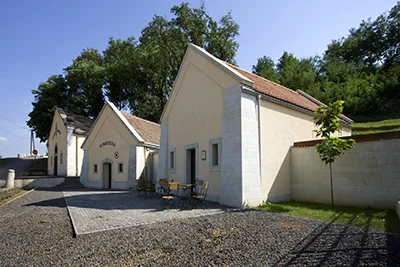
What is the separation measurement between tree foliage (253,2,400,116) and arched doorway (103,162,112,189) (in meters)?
24.2

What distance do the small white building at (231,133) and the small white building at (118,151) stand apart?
467 cm

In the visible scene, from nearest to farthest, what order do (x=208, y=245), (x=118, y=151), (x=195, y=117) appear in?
(x=208, y=245)
(x=195, y=117)
(x=118, y=151)

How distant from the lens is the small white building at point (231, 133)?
10977 mm

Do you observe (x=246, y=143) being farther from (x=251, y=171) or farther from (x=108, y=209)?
(x=108, y=209)

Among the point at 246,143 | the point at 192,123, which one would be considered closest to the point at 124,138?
the point at 192,123

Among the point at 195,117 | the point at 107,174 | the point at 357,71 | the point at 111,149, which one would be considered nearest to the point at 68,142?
the point at 107,174

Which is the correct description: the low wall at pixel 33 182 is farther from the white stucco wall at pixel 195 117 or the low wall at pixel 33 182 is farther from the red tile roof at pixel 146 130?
the white stucco wall at pixel 195 117

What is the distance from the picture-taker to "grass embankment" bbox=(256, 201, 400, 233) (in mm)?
7070

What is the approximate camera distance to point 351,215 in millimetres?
8562

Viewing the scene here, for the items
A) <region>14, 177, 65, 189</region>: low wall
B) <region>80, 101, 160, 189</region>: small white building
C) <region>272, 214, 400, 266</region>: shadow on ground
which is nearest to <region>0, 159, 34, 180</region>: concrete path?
<region>14, 177, 65, 189</region>: low wall

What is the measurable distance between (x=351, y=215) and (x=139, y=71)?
3243cm

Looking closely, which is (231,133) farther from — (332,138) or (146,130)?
(146,130)

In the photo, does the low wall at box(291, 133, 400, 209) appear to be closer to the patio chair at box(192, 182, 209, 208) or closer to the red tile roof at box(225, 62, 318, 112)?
the red tile roof at box(225, 62, 318, 112)

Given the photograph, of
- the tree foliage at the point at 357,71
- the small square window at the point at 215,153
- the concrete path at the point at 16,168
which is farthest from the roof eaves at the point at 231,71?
the concrete path at the point at 16,168
